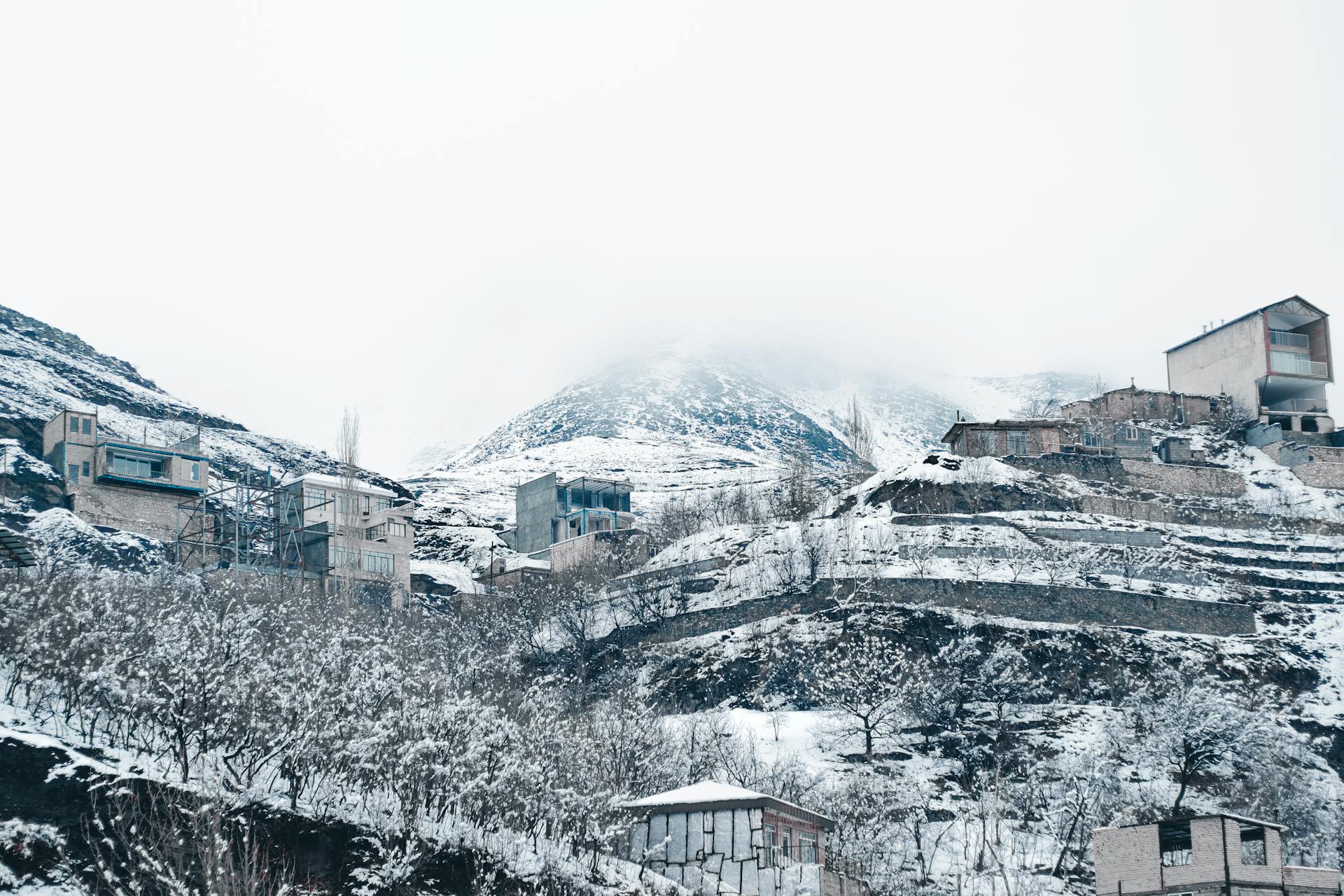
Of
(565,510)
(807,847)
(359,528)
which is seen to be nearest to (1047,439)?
(565,510)

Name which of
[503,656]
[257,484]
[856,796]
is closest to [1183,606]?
[856,796]

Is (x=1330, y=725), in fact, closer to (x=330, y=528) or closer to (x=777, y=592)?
(x=777, y=592)

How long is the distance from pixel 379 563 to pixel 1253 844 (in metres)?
55.8

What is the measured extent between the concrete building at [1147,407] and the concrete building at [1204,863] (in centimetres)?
5646

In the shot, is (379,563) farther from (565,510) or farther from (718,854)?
(718,854)

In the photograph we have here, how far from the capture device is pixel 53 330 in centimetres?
11644

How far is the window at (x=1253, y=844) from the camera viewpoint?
165 feet

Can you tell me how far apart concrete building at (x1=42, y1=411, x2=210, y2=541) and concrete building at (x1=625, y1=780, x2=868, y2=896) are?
47.9 meters

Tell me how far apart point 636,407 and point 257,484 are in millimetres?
95949

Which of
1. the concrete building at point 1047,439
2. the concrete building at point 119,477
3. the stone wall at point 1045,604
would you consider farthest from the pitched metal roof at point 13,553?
the concrete building at point 1047,439

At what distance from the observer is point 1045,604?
255ft

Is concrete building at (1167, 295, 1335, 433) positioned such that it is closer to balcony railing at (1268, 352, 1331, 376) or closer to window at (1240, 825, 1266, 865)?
balcony railing at (1268, 352, 1331, 376)

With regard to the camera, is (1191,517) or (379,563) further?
(379,563)

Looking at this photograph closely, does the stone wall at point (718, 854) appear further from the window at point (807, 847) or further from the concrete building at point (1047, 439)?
the concrete building at point (1047, 439)
